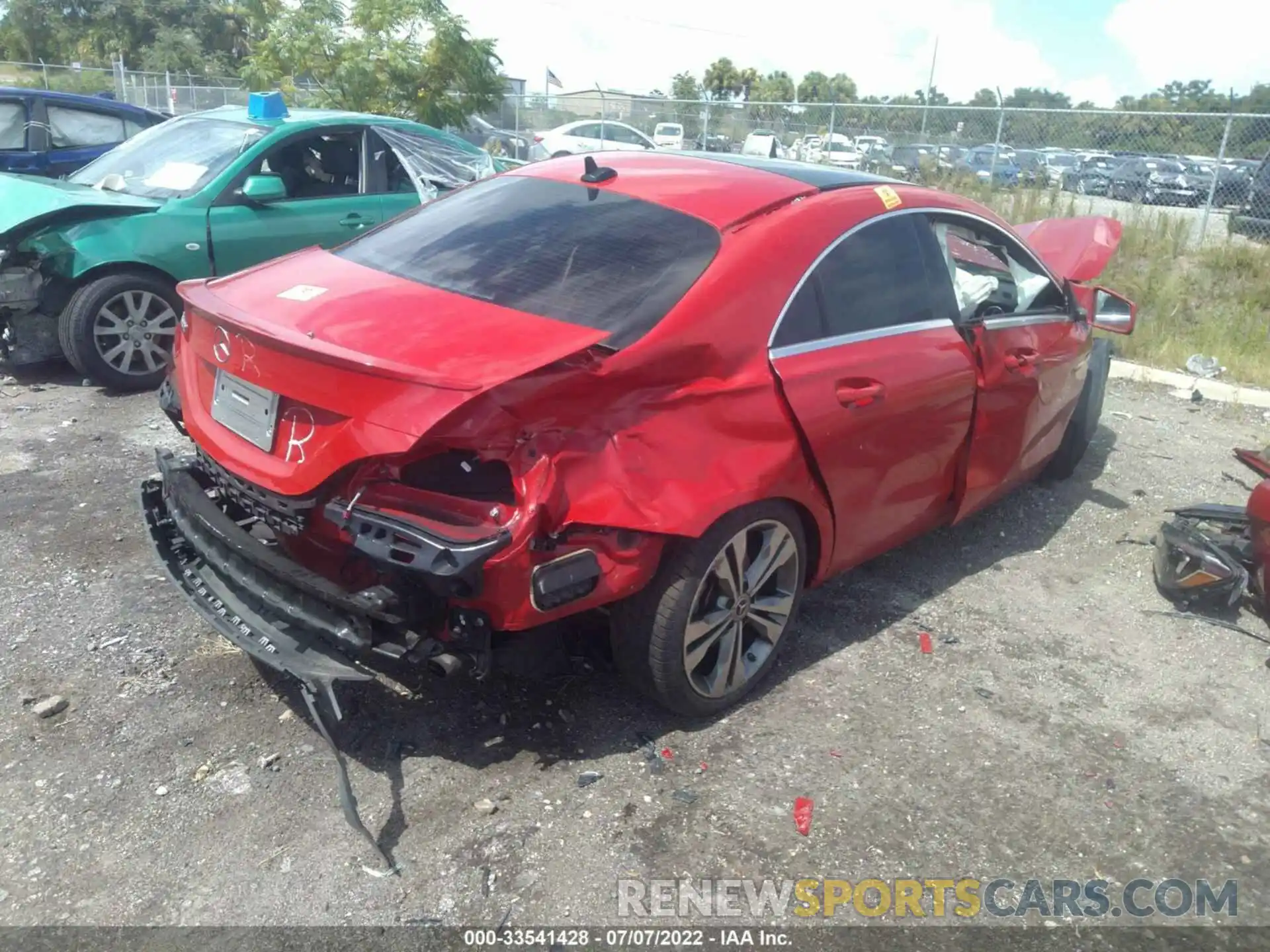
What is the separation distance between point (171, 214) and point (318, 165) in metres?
1.12

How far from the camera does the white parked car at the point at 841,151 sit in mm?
17031

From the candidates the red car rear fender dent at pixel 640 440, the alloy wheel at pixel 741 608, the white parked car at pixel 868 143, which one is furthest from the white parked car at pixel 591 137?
the red car rear fender dent at pixel 640 440

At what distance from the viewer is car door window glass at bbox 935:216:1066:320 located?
438 centimetres

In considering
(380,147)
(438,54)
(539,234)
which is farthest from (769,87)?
(539,234)

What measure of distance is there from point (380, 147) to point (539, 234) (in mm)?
4416

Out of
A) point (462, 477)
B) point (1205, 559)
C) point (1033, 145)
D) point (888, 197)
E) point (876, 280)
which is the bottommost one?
point (1205, 559)

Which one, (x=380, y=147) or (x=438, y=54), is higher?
(x=438, y=54)

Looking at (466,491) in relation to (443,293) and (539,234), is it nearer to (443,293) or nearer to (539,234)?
(443,293)

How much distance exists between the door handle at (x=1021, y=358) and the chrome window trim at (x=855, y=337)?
16.1 inches

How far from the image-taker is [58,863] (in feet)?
8.70

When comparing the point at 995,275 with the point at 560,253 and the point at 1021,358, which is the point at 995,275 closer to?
the point at 1021,358

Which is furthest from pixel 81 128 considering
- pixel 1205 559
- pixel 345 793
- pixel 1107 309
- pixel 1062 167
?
pixel 1062 167

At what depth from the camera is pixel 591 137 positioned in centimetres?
2225

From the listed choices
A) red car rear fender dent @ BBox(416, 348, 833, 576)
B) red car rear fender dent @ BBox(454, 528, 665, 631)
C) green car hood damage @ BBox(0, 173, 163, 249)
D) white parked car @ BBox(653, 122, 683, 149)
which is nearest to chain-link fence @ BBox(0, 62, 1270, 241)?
white parked car @ BBox(653, 122, 683, 149)
